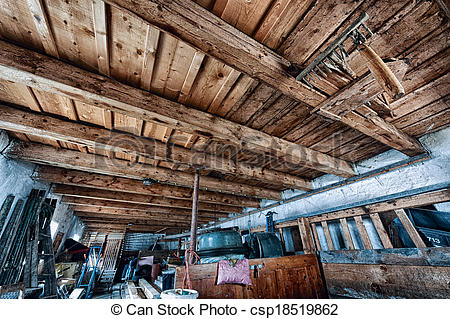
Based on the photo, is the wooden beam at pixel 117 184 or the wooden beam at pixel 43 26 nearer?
the wooden beam at pixel 43 26

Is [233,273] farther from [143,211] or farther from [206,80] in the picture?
[143,211]

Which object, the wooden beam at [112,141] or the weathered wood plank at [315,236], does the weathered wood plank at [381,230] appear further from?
the wooden beam at [112,141]

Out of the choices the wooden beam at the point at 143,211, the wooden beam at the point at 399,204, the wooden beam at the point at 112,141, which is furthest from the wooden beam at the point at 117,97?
the wooden beam at the point at 143,211

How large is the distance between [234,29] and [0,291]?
4164mm

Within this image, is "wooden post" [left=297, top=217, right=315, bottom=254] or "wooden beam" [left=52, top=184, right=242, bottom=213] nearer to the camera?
"wooden post" [left=297, top=217, right=315, bottom=254]

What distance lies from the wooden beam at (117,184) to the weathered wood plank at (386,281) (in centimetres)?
306

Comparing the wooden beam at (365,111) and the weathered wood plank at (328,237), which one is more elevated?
the wooden beam at (365,111)

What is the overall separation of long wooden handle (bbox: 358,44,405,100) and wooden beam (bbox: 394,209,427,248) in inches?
89.4

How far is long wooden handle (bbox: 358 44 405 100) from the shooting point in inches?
52.8

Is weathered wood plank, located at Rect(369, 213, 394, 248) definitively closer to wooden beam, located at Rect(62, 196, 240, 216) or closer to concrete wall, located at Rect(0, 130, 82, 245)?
wooden beam, located at Rect(62, 196, 240, 216)

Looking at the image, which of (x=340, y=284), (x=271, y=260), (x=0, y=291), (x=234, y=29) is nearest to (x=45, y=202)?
(x=0, y=291)

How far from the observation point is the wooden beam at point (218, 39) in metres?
1.23

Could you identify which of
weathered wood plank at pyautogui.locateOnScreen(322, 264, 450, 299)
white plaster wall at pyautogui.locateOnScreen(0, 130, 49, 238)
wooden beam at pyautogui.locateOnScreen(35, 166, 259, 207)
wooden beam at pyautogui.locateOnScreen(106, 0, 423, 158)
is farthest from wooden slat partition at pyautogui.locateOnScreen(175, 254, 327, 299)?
white plaster wall at pyautogui.locateOnScreen(0, 130, 49, 238)

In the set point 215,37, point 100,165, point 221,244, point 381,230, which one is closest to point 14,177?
point 100,165
